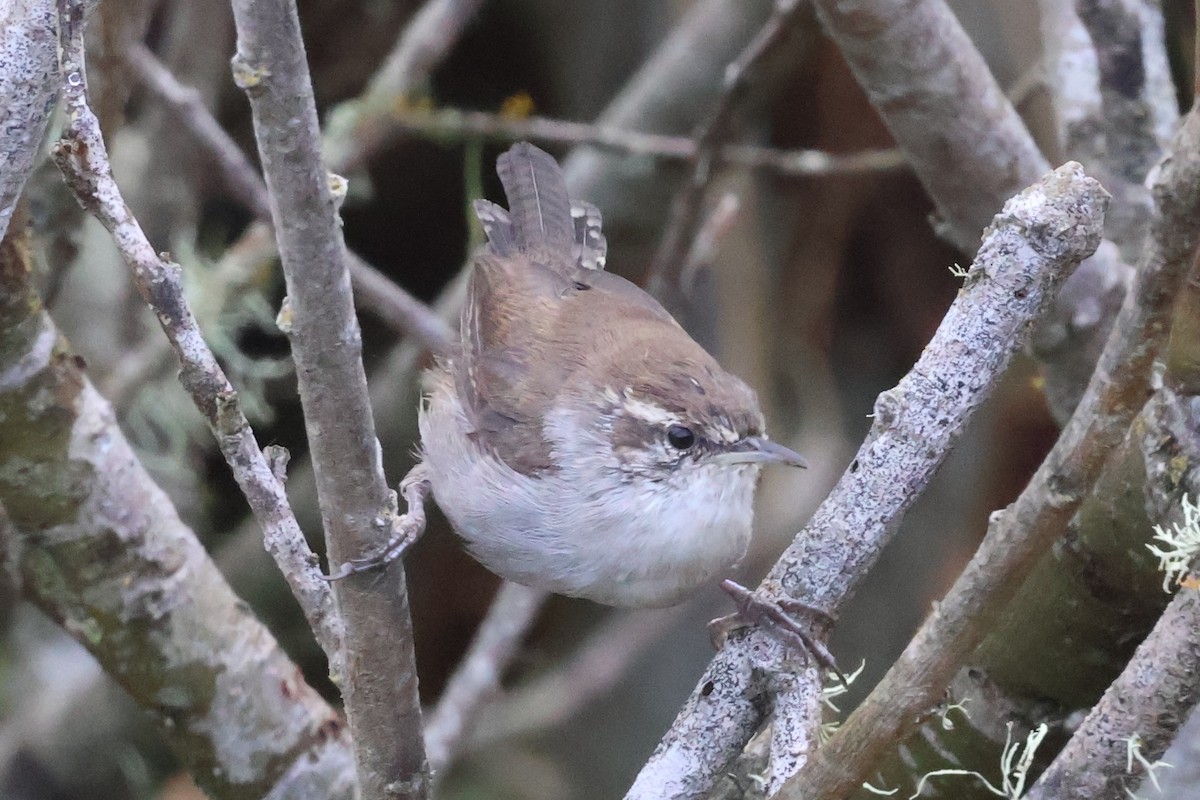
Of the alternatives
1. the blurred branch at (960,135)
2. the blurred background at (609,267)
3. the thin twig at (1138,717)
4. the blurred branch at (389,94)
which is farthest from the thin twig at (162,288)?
the blurred branch at (389,94)

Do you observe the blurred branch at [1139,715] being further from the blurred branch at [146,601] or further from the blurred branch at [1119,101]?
the blurred branch at [1119,101]

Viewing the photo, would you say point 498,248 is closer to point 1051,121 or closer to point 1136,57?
point 1136,57

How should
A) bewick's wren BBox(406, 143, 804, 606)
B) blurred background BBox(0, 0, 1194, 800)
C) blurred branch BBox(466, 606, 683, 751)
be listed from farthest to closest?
blurred branch BBox(466, 606, 683, 751) < blurred background BBox(0, 0, 1194, 800) < bewick's wren BBox(406, 143, 804, 606)

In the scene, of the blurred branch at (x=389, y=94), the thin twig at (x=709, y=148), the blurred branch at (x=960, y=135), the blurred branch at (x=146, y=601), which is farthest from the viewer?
the blurred branch at (x=389, y=94)

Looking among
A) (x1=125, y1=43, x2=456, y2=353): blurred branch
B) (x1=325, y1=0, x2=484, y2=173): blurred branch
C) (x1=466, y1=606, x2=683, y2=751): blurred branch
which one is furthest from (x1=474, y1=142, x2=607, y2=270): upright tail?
(x1=466, y1=606, x2=683, y2=751): blurred branch

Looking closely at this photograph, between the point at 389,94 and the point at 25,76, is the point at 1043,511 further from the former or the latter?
the point at 389,94

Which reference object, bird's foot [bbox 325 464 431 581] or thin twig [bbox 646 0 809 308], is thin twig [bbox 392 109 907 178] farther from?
bird's foot [bbox 325 464 431 581]
